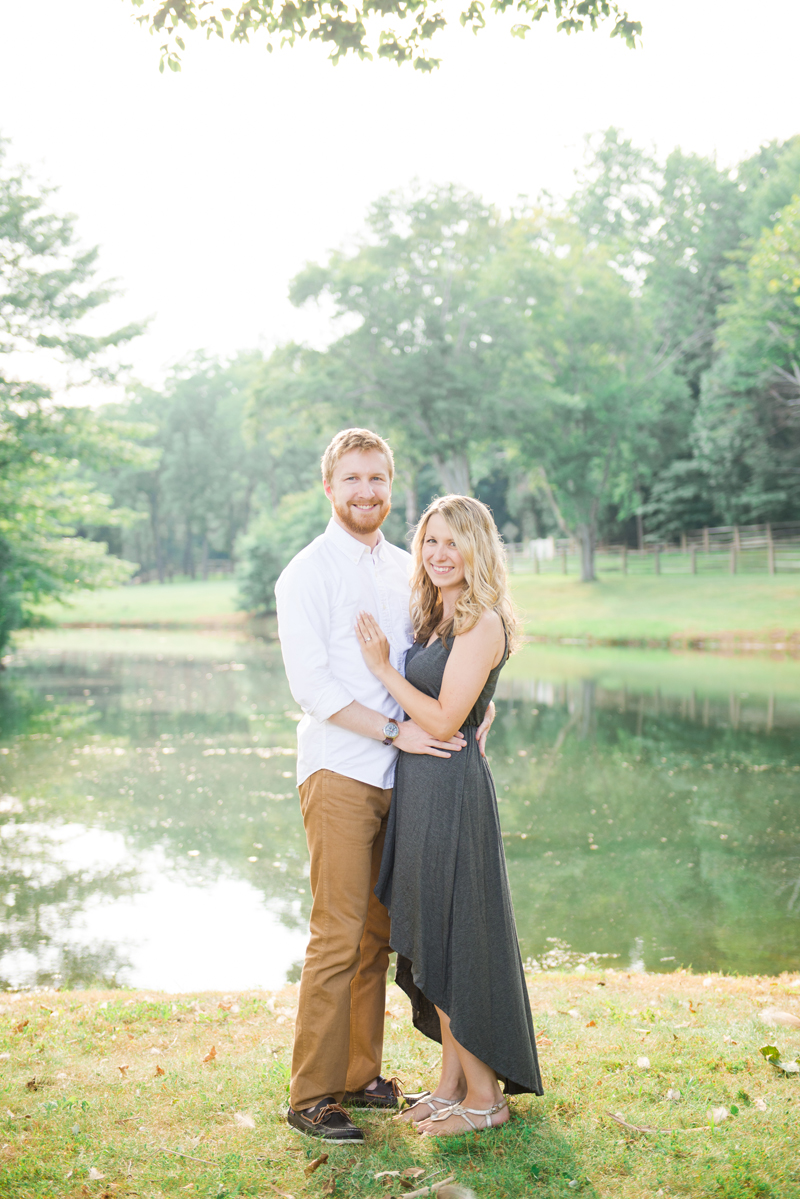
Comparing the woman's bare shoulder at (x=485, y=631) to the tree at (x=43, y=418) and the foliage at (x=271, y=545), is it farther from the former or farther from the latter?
the foliage at (x=271, y=545)

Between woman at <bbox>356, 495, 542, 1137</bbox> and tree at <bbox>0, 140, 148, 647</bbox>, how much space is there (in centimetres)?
2087

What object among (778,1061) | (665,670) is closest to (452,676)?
(778,1061)

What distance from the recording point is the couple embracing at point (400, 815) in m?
3.48

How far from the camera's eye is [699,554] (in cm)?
3909

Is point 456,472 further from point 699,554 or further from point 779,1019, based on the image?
point 779,1019

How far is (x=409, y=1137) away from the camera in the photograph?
346cm

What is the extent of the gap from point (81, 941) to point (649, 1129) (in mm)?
4966

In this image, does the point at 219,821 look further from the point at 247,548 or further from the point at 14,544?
the point at 247,548

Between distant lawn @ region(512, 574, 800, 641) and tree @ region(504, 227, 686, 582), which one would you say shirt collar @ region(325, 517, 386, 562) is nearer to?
distant lawn @ region(512, 574, 800, 641)

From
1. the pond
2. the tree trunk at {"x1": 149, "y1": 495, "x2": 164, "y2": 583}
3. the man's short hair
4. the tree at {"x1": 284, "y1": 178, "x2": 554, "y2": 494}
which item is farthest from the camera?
the tree trunk at {"x1": 149, "y1": 495, "x2": 164, "y2": 583}

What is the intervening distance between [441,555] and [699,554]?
123ft

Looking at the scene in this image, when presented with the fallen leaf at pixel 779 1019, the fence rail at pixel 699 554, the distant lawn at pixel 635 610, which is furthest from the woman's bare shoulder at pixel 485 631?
the fence rail at pixel 699 554

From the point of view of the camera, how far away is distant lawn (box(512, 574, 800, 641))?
26.0m

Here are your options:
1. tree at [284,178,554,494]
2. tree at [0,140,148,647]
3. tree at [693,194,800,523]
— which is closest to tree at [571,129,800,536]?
tree at [693,194,800,523]
